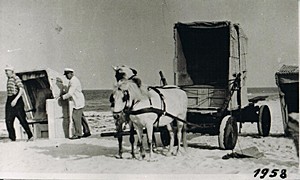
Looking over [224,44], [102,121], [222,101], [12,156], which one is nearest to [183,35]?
[224,44]

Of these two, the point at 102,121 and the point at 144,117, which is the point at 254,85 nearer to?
the point at 144,117

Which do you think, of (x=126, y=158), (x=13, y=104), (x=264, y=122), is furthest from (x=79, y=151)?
(x=264, y=122)

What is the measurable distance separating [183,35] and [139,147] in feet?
1.37

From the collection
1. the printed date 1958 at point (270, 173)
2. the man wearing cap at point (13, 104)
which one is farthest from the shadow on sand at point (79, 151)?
the printed date 1958 at point (270, 173)

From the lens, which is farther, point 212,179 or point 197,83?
point 197,83

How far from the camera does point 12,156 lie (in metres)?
1.65

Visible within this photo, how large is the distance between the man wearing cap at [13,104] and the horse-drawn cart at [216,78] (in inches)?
22.0

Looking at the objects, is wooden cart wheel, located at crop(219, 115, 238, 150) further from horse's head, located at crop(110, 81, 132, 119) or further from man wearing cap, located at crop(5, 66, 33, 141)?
man wearing cap, located at crop(5, 66, 33, 141)

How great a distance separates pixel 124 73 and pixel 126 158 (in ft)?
0.97

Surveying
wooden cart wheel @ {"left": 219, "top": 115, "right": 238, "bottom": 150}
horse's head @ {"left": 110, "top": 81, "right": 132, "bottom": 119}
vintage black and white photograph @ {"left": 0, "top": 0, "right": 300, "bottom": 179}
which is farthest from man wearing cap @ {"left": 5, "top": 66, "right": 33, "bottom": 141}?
wooden cart wheel @ {"left": 219, "top": 115, "right": 238, "bottom": 150}

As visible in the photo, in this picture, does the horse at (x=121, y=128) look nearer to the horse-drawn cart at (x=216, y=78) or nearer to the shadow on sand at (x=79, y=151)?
the shadow on sand at (x=79, y=151)

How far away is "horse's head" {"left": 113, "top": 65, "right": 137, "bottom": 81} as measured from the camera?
1575mm

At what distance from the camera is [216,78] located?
164 cm

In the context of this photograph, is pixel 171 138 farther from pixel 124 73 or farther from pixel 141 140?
pixel 124 73
